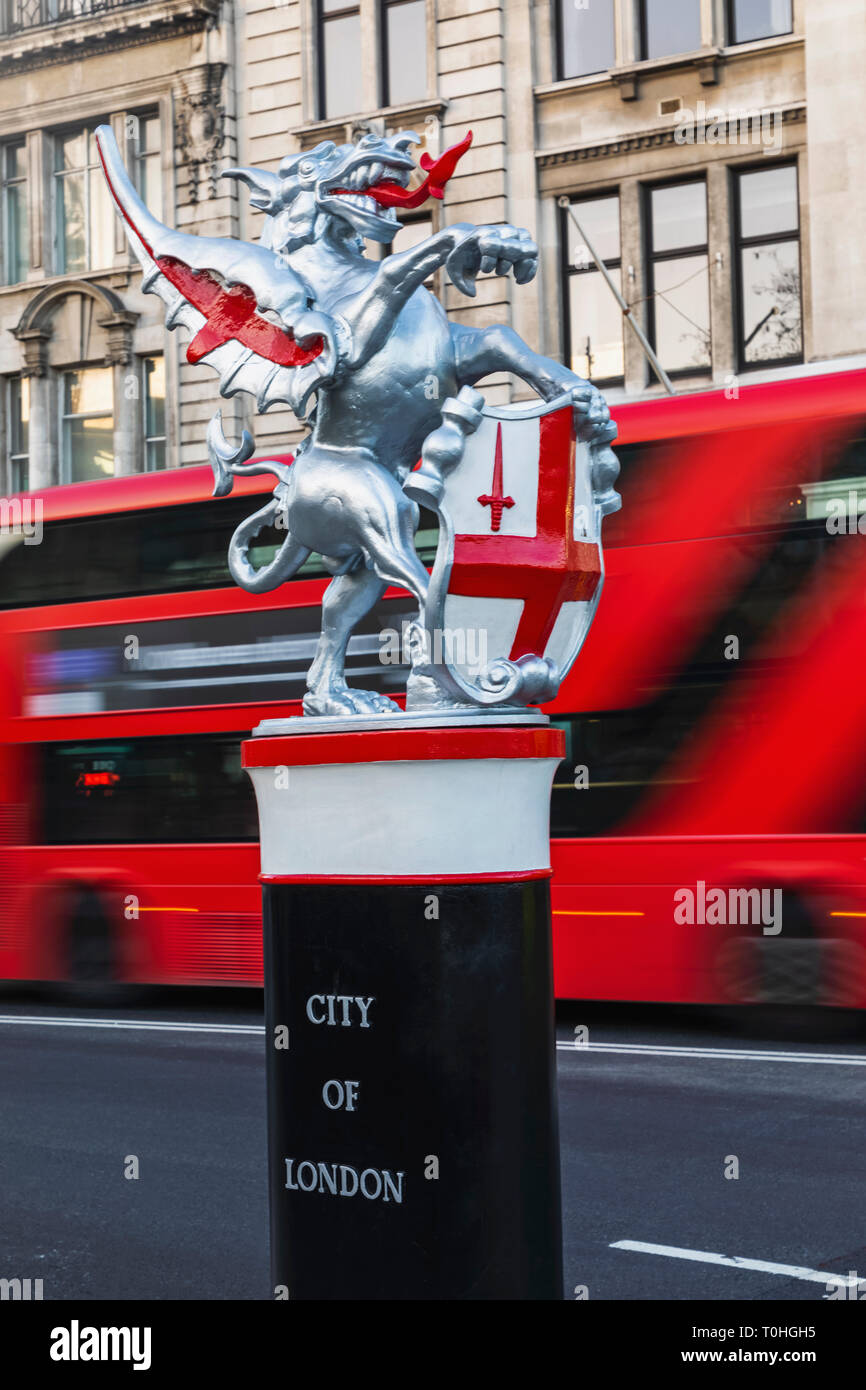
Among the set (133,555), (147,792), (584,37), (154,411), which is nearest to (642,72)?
(584,37)

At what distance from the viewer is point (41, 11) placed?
27.3 metres

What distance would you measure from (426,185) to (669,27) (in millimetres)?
20057

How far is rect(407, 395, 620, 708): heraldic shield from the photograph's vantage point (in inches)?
151

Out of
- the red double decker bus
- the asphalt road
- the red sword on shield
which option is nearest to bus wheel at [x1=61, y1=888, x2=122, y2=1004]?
the red double decker bus

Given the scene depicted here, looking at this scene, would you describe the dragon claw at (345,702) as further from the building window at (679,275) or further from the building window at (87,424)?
the building window at (87,424)

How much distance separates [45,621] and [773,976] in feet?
19.6

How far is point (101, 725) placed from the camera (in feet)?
42.7

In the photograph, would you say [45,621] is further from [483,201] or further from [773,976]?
[483,201]

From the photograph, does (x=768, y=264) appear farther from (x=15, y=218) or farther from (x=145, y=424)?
(x=15, y=218)

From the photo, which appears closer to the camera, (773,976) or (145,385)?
(773,976)

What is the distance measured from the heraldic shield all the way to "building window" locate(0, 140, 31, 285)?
25446 mm

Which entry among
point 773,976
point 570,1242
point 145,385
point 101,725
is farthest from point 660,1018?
point 145,385

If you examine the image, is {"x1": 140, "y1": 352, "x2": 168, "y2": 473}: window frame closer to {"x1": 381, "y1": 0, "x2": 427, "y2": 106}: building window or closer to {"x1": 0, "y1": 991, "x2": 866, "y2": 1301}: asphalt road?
{"x1": 381, "y1": 0, "x2": 427, "y2": 106}: building window
